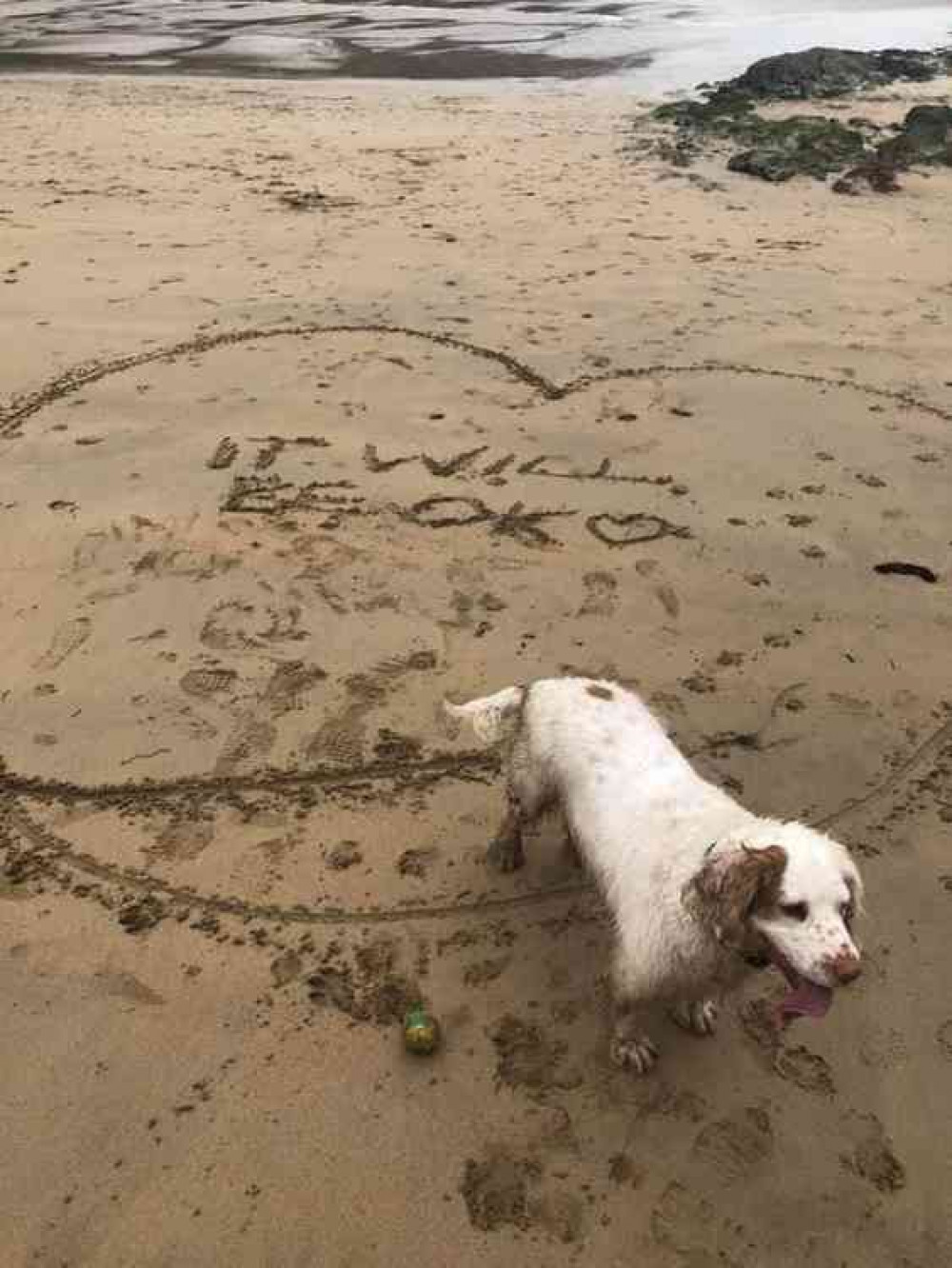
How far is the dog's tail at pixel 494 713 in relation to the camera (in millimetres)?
Result: 4008

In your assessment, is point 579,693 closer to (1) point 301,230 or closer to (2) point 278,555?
(2) point 278,555

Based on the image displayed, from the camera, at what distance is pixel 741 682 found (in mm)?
5027

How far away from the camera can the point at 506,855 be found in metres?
4.01

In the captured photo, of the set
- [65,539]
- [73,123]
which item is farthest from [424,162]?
[65,539]

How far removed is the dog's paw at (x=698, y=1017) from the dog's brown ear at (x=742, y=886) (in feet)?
2.32

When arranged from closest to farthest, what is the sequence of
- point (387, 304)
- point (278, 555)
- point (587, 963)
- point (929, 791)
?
point (587, 963)
point (929, 791)
point (278, 555)
point (387, 304)

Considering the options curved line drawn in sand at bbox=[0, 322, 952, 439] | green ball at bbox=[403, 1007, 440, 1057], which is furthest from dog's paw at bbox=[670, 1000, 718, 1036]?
curved line drawn in sand at bbox=[0, 322, 952, 439]

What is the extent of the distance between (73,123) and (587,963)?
51.1 feet

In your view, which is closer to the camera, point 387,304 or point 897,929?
point 897,929

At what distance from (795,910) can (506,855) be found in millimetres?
1459

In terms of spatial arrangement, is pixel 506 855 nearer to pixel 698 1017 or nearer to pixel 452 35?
pixel 698 1017

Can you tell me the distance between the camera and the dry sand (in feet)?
10.3

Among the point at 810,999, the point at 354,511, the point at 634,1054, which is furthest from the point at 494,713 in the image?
the point at 354,511

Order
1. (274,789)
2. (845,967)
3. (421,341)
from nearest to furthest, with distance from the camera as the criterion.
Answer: (845,967) → (274,789) → (421,341)
